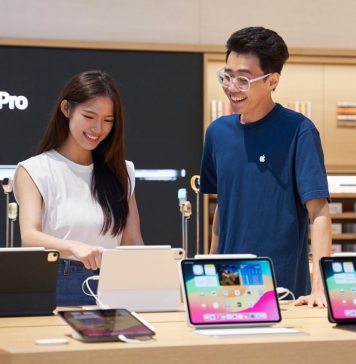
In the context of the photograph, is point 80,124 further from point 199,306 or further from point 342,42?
point 342,42

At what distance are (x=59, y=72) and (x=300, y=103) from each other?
1901mm

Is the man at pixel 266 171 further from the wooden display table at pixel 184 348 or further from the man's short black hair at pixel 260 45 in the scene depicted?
the wooden display table at pixel 184 348

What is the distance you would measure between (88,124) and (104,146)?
0.15 m

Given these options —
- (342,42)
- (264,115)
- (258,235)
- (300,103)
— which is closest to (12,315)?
(258,235)

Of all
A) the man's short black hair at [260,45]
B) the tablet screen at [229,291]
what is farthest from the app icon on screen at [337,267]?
the man's short black hair at [260,45]

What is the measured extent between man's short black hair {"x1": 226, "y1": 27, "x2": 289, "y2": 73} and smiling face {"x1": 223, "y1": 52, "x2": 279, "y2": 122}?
0.06 feet

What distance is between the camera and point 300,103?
686cm

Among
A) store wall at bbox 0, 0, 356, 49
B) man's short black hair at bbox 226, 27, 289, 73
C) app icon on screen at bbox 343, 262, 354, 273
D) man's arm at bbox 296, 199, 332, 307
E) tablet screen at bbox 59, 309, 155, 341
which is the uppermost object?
store wall at bbox 0, 0, 356, 49

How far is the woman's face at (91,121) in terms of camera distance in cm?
321

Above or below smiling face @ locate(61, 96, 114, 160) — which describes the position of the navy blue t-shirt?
below

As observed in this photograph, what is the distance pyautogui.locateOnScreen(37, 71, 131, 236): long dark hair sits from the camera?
127 inches

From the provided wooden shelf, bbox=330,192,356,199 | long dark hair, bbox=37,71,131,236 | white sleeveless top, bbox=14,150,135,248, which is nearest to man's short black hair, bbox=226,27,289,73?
long dark hair, bbox=37,71,131,236

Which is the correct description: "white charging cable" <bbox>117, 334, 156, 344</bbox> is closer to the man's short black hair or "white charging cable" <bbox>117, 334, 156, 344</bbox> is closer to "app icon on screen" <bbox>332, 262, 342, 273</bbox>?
"app icon on screen" <bbox>332, 262, 342, 273</bbox>

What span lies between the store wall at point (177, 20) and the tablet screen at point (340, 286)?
448cm
